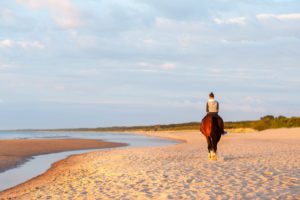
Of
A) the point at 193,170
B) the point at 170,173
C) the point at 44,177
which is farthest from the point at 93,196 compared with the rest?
the point at 44,177

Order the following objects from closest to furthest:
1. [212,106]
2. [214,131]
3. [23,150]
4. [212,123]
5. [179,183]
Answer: [179,183], [212,106], [212,123], [214,131], [23,150]

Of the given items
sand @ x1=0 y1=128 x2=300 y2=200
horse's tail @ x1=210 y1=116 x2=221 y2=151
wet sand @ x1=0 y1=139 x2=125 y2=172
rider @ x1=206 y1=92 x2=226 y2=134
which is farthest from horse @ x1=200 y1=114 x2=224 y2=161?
wet sand @ x1=0 y1=139 x2=125 y2=172

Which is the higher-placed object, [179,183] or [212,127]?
[212,127]

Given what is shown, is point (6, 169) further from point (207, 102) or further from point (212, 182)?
point (212, 182)

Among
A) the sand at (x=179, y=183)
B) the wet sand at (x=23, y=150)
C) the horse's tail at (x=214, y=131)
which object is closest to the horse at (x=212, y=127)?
the horse's tail at (x=214, y=131)

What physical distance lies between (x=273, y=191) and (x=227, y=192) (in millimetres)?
1215

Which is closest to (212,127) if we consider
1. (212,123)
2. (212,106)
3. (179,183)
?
(212,123)

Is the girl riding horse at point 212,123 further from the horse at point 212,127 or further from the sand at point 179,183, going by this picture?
the sand at point 179,183

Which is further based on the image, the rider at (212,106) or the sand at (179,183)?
the rider at (212,106)

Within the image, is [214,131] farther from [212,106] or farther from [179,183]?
[179,183]

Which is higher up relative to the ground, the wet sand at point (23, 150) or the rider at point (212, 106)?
the rider at point (212, 106)

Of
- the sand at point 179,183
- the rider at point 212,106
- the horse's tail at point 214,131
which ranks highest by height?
the rider at point 212,106

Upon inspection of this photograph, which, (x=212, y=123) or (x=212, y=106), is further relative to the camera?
(x=212, y=123)

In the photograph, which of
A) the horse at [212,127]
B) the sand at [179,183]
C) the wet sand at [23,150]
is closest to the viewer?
the sand at [179,183]
